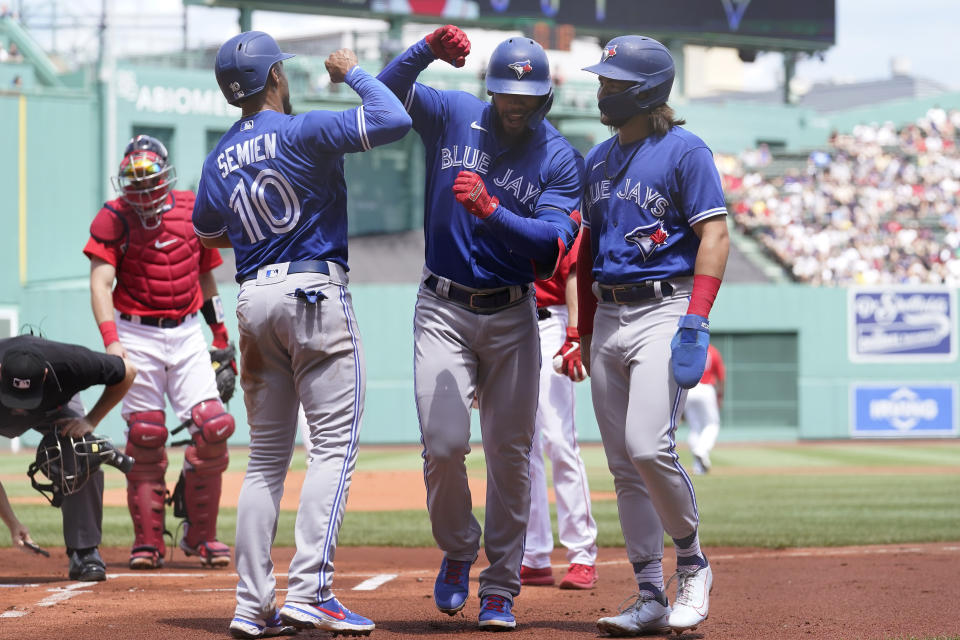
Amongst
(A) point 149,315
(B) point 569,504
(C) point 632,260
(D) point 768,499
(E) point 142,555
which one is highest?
(C) point 632,260

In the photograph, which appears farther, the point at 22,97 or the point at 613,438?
the point at 22,97

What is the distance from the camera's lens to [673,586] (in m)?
5.90

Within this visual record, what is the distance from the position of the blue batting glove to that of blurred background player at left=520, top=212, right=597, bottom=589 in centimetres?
157

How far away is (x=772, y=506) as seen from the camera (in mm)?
11773

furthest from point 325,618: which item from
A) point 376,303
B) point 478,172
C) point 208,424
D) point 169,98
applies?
point 169,98

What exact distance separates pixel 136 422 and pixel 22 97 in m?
20.3

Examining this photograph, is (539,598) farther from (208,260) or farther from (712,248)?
(208,260)

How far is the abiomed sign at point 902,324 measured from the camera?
24.5 metres

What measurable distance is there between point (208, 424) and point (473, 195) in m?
2.95

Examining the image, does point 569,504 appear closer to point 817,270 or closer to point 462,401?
point 462,401

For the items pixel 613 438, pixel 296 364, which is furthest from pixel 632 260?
pixel 296 364

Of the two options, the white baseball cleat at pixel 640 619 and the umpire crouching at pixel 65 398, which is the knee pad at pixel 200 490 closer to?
the umpire crouching at pixel 65 398

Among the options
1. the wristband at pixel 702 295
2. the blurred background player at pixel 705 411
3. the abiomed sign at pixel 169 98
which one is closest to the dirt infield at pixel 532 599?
the wristband at pixel 702 295

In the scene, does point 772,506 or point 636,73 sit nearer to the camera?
point 636,73
